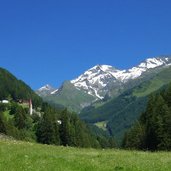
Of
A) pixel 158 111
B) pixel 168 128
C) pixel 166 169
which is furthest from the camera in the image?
pixel 158 111

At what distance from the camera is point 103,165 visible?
27672 mm

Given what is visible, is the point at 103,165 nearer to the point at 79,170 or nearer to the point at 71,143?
the point at 79,170

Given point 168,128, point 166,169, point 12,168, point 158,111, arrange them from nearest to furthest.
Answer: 1. point 12,168
2. point 166,169
3. point 168,128
4. point 158,111

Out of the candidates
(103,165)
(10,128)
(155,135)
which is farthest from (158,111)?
(10,128)

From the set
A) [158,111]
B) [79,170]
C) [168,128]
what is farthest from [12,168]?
[158,111]

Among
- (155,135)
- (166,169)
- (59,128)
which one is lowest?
(166,169)

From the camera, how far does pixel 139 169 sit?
2650 centimetres

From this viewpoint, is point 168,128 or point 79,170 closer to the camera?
point 79,170

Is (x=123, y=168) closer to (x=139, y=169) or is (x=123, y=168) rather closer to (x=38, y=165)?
(x=139, y=169)

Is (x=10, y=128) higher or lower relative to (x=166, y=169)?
higher

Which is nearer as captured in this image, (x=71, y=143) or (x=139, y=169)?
(x=139, y=169)

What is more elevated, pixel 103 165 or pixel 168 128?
pixel 168 128

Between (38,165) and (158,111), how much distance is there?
253 feet

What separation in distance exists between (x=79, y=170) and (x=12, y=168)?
337 centimetres
